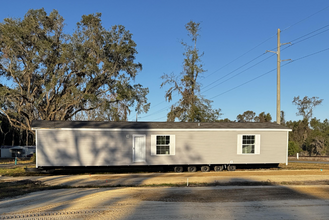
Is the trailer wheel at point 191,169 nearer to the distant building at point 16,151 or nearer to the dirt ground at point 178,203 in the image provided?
the dirt ground at point 178,203

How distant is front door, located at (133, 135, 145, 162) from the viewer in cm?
1658

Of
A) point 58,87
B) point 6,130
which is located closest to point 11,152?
point 6,130

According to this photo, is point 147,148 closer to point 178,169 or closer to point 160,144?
point 160,144

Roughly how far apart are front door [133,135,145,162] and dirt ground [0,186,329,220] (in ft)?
18.7

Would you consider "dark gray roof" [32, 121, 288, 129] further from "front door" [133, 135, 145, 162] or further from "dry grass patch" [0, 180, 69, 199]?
"dry grass patch" [0, 180, 69, 199]

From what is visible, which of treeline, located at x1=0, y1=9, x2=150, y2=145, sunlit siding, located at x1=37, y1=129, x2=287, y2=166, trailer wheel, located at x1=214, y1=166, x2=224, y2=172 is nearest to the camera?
sunlit siding, located at x1=37, y1=129, x2=287, y2=166

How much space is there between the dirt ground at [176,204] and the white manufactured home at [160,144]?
5.42 meters

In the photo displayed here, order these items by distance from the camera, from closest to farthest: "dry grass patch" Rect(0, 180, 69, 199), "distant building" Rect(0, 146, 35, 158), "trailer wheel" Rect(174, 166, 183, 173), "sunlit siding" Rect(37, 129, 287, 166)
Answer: "dry grass patch" Rect(0, 180, 69, 199) < "sunlit siding" Rect(37, 129, 287, 166) < "trailer wheel" Rect(174, 166, 183, 173) < "distant building" Rect(0, 146, 35, 158)

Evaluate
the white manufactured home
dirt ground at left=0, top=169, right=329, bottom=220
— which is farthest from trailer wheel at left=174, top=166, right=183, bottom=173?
dirt ground at left=0, top=169, right=329, bottom=220

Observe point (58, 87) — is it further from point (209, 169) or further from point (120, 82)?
point (209, 169)

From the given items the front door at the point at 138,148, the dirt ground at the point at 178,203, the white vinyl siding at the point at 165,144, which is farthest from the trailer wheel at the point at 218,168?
the dirt ground at the point at 178,203

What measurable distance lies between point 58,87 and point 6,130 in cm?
3388

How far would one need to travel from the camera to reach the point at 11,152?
4572cm

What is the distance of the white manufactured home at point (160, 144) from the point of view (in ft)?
52.5
